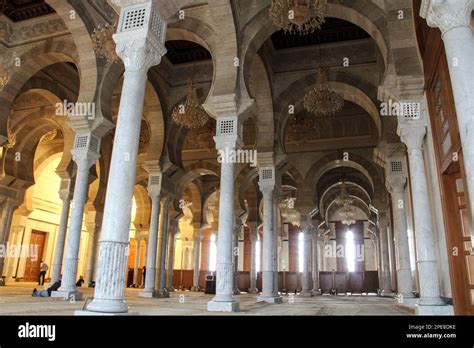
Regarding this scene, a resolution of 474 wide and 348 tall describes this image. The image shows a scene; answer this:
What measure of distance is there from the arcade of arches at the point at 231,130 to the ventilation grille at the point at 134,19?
0.09 feet

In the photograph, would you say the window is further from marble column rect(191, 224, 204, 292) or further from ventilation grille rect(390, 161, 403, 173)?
ventilation grille rect(390, 161, 403, 173)

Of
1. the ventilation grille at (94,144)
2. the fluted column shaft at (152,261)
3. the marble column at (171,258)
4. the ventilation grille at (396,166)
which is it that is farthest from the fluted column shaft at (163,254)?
the ventilation grille at (396,166)

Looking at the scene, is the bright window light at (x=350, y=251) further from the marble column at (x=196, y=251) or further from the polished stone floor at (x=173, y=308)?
the polished stone floor at (x=173, y=308)

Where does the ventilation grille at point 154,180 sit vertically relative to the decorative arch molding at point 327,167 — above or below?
below

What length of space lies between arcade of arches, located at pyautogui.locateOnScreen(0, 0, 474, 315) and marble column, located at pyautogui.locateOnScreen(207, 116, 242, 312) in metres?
0.02

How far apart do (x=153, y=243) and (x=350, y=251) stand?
17.8m

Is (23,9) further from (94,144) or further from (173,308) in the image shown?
(173,308)

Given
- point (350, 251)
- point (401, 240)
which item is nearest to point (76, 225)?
point (401, 240)

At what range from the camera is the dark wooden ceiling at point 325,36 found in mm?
10172

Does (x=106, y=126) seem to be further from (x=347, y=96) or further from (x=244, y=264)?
(x=244, y=264)
